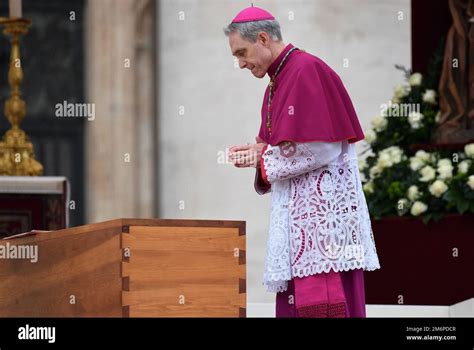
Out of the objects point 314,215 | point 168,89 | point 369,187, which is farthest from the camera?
point 168,89

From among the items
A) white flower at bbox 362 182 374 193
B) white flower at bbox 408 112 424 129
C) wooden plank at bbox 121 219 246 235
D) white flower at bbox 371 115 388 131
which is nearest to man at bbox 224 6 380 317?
wooden plank at bbox 121 219 246 235

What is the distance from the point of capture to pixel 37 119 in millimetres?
16078

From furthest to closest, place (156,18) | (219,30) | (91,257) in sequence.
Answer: (156,18) → (219,30) → (91,257)

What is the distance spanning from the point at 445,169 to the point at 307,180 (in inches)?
137

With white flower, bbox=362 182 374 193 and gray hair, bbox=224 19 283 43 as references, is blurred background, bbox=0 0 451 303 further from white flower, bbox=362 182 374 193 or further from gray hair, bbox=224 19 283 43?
gray hair, bbox=224 19 283 43

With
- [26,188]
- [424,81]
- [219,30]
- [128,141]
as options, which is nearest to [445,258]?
[424,81]

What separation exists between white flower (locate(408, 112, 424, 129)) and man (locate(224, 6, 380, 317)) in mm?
3982

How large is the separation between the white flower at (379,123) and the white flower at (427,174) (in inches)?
31.1

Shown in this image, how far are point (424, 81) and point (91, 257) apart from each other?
4942 mm

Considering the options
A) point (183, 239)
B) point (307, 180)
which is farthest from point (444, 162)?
point (183, 239)

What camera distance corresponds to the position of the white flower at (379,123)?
33.6 feet

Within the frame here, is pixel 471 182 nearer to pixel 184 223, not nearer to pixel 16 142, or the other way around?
pixel 16 142

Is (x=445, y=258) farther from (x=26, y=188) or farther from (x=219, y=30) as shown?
(x=219, y=30)

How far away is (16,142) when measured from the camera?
962 centimetres
